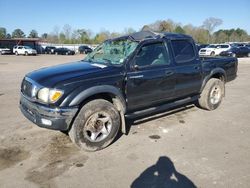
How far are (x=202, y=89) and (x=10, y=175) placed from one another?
4615 mm

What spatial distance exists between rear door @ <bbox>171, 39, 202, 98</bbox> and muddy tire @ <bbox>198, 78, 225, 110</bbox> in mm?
437

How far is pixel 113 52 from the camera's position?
516 cm

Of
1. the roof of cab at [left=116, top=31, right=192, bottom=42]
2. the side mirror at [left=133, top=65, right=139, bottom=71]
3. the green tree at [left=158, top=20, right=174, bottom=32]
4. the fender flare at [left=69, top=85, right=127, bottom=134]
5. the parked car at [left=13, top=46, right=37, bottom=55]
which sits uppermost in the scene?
the green tree at [left=158, top=20, right=174, bottom=32]

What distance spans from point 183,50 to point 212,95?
171cm

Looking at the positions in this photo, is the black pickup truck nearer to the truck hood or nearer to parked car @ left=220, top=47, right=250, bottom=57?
the truck hood

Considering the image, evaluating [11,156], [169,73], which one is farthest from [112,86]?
[11,156]

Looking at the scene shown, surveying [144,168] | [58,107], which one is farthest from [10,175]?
[144,168]

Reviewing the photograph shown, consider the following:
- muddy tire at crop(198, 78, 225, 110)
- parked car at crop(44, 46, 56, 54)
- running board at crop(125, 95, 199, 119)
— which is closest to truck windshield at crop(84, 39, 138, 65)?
running board at crop(125, 95, 199, 119)

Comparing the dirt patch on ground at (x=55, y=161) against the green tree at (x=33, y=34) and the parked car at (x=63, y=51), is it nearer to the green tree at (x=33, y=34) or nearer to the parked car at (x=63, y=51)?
the parked car at (x=63, y=51)

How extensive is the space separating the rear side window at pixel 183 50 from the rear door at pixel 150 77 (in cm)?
32

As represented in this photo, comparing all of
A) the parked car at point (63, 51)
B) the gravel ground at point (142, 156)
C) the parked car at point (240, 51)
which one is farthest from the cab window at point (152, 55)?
the parked car at point (63, 51)

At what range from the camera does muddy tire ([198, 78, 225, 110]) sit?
21.0ft

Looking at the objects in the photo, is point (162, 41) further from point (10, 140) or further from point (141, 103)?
point (10, 140)

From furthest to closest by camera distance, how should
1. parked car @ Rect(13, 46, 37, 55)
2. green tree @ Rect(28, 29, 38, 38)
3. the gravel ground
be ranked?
green tree @ Rect(28, 29, 38, 38), parked car @ Rect(13, 46, 37, 55), the gravel ground
